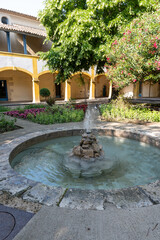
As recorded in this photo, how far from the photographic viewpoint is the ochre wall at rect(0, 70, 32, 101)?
14.9 meters

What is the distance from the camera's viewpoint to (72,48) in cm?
866

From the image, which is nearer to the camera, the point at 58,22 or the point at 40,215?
the point at 40,215

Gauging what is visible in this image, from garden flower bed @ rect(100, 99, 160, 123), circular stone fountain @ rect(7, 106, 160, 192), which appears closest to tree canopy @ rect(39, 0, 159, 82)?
garden flower bed @ rect(100, 99, 160, 123)

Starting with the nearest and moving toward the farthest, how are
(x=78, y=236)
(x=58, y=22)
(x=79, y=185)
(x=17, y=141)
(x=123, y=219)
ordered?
1. (x=78, y=236)
2. (x=123, y=219)
3. (x=79, y=185)
4. (x=17, y=141)
5. (x=58, y=22)

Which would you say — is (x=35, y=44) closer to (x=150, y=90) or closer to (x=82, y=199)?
(x=150, y=90)

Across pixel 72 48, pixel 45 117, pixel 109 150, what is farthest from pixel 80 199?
pixel 72 48

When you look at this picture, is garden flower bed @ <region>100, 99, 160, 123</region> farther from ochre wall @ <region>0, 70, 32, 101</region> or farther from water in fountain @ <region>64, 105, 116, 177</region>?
ochre wall @ <region>0, 70, 32, 101</region>

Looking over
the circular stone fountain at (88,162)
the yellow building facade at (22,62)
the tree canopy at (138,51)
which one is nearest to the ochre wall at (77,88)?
the yellow building facade at (22,62)

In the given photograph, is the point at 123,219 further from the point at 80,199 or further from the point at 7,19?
the point at 7,19

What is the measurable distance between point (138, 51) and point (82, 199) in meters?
6.20

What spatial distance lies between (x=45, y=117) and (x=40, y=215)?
561cm

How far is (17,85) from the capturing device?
606 inches

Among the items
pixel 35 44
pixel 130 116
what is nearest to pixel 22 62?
pixel 35 44

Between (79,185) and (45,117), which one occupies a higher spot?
(45,117)
